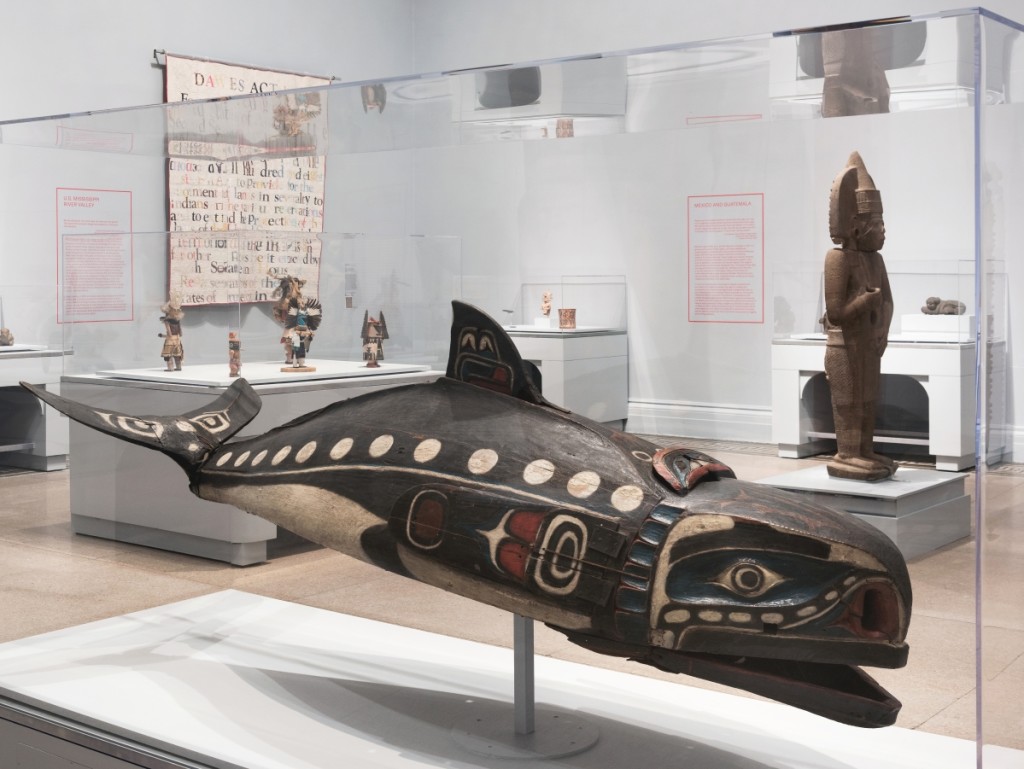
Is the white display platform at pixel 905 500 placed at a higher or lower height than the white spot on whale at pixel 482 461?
lower

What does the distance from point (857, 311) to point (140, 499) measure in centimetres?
252

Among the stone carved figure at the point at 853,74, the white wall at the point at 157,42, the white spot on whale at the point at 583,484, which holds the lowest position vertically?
the white spot on whale at the point at 583,484

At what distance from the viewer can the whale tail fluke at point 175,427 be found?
7.33 feet

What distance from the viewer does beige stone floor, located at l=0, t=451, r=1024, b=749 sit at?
1.71 meters

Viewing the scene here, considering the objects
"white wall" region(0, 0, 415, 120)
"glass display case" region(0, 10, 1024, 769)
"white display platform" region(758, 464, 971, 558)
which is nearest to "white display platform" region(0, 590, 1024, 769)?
"glass display case" region(0, 10, 1024, 769)

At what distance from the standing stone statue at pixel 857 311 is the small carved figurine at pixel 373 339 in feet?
3.91

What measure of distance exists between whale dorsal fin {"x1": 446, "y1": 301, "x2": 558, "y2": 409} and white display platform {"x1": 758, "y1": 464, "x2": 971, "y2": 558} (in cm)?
42

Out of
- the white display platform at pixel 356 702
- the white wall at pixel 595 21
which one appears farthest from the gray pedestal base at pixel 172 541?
the white wall at pixel 595 21

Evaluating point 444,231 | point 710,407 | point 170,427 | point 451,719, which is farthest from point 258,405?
point 710,407

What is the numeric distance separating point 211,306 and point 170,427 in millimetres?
1173

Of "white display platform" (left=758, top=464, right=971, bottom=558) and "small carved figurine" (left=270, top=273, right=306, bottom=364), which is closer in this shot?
"white display platform" (left=758, top=464, right=971, bottom=558)

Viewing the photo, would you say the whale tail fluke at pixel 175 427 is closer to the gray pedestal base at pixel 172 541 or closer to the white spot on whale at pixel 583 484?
the white spot on whale at pixel 583 484

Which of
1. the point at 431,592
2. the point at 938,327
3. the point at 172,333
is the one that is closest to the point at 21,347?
the point at 172,333

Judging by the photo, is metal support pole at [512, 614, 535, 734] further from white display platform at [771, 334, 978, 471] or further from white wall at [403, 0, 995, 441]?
white display platform at [771, 334, 978, 471]
